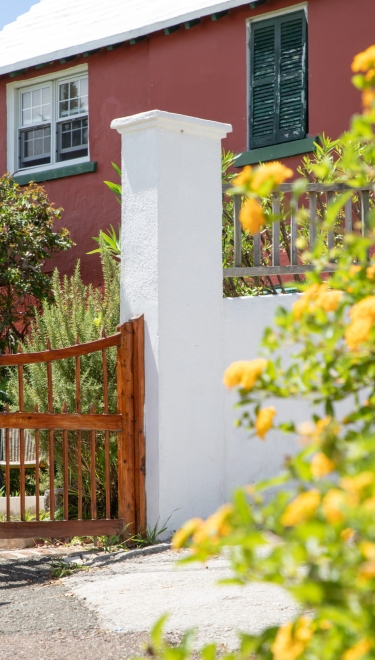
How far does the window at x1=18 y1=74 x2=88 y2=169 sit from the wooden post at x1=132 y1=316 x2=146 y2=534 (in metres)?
5.74

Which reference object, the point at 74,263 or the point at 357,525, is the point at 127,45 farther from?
the point at 357,525

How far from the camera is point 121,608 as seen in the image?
439 cm

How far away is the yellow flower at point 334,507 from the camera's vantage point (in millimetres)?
1217

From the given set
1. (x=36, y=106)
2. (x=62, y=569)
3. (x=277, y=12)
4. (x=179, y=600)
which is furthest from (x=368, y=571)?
(x=36, y=106)

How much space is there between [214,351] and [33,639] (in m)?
2.69

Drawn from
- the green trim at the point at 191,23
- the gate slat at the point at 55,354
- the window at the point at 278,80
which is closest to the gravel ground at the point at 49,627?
the gate slat at the point at 55,354

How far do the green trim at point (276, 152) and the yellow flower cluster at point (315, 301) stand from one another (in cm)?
706

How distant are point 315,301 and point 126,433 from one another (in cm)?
412

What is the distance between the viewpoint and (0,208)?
31.7 ft

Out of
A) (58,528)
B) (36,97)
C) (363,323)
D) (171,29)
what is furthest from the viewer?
(36,97)

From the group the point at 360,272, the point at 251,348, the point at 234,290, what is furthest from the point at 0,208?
the point at 360,272

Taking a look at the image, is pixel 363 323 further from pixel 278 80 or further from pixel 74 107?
pixel 74 107

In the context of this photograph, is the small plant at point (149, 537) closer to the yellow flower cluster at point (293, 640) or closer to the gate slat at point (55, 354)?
the gate slat at point (55, 354)

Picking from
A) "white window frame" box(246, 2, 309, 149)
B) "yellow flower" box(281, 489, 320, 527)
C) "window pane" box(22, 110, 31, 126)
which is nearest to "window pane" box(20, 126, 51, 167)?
"window pane" box(22, 110, 31, 126)
